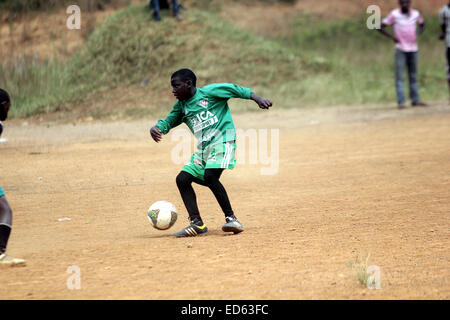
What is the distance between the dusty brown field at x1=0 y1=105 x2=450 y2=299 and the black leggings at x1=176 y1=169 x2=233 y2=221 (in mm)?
243

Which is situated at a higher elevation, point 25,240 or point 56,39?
point 56,39

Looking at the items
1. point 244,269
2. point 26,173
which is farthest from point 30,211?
point 244,269

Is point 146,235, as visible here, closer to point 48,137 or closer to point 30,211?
point 30,211

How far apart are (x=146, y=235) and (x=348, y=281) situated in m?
2.19

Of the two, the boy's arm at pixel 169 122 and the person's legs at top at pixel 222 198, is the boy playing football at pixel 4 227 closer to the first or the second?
the boy's arm at pixel 169 122

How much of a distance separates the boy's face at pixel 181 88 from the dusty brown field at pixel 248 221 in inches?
47.3

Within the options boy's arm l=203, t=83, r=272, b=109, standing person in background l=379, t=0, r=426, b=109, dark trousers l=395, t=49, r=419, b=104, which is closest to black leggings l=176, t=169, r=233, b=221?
boy's arm l=203, t=83, r=272, b=109

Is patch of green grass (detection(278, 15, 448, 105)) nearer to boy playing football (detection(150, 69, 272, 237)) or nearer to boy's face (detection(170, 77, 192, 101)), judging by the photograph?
boy playing football (detection(150, 69, 272, 237))

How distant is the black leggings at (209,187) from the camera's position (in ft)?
18.5

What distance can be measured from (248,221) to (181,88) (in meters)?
1.46

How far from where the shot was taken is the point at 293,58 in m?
19.1

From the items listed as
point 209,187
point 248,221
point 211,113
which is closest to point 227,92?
point 211,113

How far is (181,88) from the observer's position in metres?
5.61

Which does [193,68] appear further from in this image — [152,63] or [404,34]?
[404,34]
